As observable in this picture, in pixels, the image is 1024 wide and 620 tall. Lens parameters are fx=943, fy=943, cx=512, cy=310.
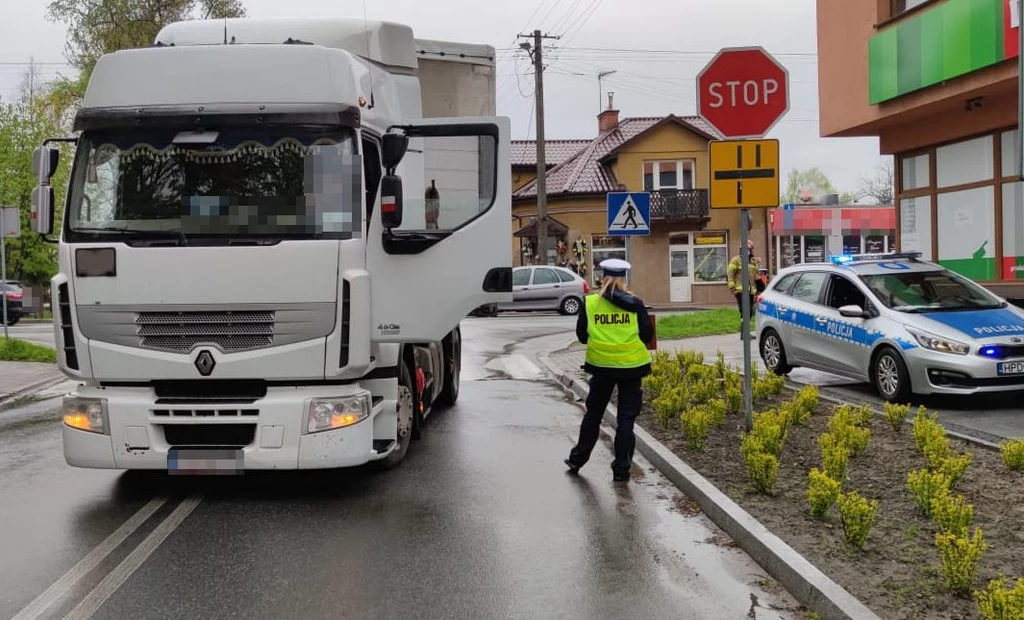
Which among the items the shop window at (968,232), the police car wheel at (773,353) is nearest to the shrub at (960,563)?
the police car wheel at (773,353)

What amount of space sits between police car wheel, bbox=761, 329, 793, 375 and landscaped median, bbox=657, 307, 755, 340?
672 cm

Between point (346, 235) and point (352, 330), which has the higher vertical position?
point (346, 235)

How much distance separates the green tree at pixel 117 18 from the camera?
31703 millimetres

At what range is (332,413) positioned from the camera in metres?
6.44

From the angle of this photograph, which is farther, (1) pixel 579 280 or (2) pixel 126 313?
(1) pixel 579 280

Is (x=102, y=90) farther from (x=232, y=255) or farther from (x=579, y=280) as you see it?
(x=579, y=280)

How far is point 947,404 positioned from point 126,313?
851 cm

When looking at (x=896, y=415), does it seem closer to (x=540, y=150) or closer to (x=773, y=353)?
(x=773, y=353)

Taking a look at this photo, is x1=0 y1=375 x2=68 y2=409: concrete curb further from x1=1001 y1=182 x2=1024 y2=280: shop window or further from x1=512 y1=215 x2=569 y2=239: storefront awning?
x1=512 y1=215 x2=569 y2=239: storefront awning

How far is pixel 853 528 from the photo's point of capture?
5223 millimetres

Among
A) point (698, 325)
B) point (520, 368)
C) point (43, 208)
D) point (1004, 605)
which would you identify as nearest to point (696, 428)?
point (1004, 605)

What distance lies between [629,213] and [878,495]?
761 centimetres

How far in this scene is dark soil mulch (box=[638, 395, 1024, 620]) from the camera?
4613mm

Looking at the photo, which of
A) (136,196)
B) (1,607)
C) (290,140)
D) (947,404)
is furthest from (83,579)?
(947,404)
